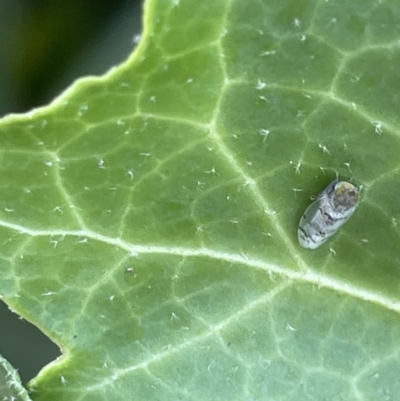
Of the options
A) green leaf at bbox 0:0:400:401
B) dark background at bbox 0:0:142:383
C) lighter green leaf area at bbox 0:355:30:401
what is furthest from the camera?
dark background at bbox 0:0:142:383

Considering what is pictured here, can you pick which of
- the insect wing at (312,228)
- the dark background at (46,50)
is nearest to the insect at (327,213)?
the insect wing at (312,228)

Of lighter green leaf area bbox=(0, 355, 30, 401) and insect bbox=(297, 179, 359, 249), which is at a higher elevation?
insect bbox=(297, 179, 359, 249)

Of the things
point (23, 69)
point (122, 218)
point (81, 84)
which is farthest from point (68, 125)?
point (23, 69)

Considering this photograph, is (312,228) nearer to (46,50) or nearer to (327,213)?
(327,213)

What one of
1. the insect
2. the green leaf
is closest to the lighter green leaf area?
the green leaf

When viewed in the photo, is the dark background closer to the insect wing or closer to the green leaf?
the green leaf

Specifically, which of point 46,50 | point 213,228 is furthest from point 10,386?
point 46,50

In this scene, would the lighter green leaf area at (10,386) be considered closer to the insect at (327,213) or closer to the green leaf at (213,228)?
the green leaf at (213,228)
